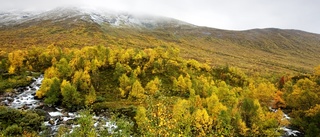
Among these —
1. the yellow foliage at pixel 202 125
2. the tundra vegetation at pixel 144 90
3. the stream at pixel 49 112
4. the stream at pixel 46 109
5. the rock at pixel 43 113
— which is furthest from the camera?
the rock at pixel 43 113

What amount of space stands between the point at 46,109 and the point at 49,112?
302cm

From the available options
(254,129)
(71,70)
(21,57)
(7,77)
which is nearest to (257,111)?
(254,129)

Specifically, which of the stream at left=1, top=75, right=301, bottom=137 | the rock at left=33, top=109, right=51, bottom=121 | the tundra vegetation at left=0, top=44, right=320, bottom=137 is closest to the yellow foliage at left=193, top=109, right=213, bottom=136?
the tundra vegetation at left=0, top=44, right=320, bottom=137

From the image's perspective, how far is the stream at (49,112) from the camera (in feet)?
261

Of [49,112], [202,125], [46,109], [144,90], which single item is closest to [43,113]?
[49,112]

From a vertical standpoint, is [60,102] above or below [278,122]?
below

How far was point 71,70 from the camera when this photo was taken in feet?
384

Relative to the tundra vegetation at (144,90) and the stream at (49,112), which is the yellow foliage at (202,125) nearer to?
the tundra vegetation at (144,90)

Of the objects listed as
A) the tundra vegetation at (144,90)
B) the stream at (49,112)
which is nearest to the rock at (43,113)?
the stream at (49,112)

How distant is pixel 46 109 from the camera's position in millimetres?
91938

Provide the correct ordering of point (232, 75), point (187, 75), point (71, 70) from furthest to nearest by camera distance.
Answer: point (232, 75) → point (187, 75) → point (71, 70)

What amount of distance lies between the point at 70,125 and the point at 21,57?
70900mm

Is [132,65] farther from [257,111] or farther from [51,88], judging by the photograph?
[257,111]

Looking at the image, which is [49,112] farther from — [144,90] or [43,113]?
[144,90]
